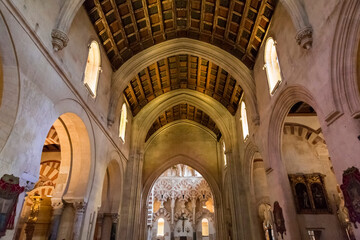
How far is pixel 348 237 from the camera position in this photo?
11.1m

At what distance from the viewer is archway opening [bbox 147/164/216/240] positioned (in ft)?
86.5

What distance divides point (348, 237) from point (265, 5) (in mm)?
10429

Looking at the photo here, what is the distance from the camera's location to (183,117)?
20.3 metres

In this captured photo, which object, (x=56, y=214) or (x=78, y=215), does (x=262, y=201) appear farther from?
(x=56, y=214)

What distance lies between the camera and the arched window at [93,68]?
9.76 metres

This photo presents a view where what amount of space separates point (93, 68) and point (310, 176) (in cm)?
1122

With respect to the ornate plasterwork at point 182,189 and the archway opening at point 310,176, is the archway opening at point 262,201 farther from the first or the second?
the ornate plasterwork at point 182,189

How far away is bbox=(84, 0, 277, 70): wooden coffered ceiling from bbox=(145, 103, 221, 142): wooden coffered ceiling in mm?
7126

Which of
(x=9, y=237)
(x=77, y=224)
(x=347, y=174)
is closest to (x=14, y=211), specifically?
(x=9, y=237)

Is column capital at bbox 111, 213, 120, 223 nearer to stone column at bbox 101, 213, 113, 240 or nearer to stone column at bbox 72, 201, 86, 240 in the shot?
stone column at bbox 101, 213, 113, 240

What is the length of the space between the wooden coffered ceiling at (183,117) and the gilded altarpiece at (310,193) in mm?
7513

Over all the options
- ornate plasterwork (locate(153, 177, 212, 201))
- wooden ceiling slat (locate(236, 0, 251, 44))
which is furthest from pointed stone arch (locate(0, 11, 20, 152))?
ornate plasterwork (locate(153, 177, 212, 201))

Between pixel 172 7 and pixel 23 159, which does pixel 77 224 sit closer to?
pixel 23 159

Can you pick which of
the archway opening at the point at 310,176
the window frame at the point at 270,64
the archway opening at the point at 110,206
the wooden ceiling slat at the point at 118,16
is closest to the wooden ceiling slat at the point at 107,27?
the wooden ceiling slat at the point at 118,16
